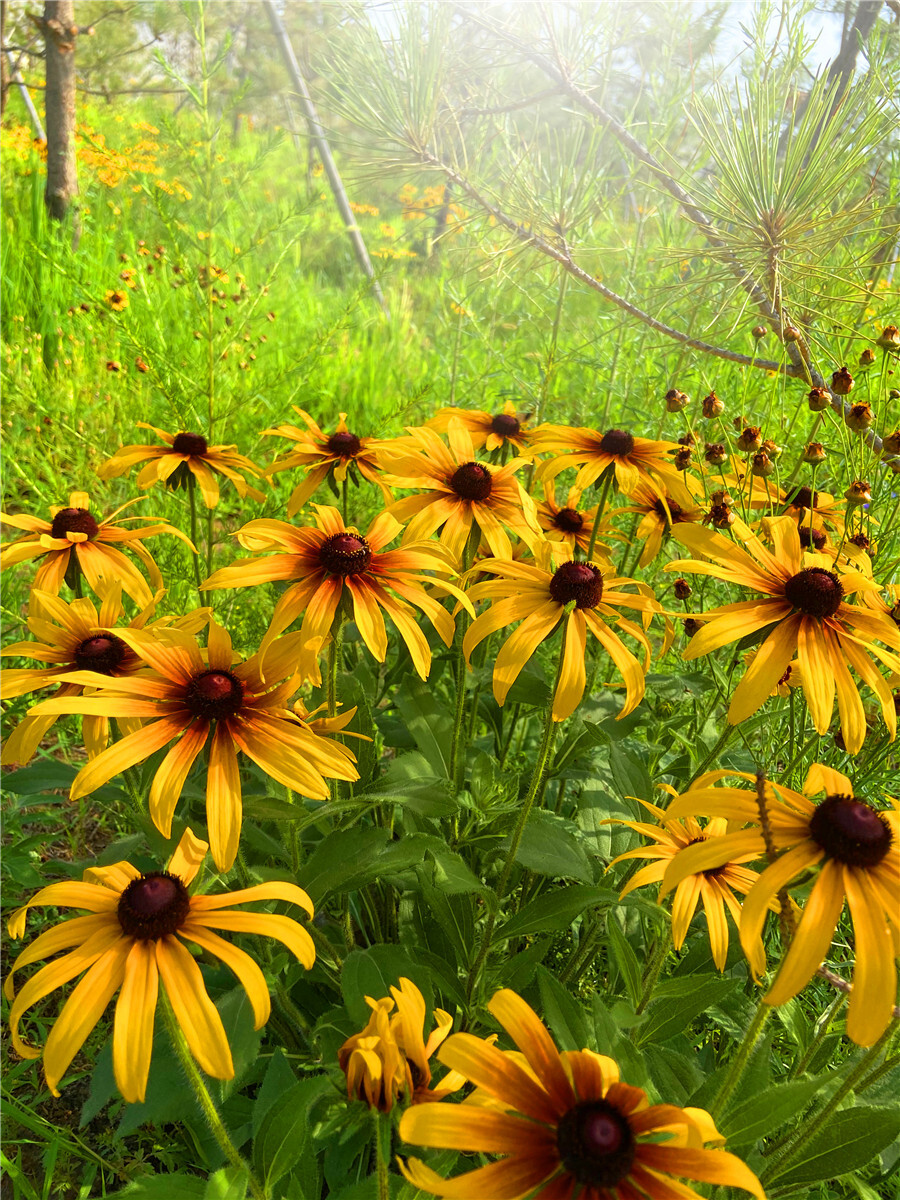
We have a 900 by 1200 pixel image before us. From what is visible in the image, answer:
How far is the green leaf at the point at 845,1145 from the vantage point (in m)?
0.82

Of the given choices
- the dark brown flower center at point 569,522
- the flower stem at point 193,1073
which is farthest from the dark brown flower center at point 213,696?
the dark brown flower center at point 569,522

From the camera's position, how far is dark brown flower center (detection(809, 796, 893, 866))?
0.62 metres

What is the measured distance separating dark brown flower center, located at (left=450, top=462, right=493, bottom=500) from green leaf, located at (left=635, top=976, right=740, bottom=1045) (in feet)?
2.33

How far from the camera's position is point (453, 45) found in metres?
1.98

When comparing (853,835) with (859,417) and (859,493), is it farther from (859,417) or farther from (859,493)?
(859,417)

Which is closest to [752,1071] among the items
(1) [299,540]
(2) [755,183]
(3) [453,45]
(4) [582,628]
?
(4) [582,628]

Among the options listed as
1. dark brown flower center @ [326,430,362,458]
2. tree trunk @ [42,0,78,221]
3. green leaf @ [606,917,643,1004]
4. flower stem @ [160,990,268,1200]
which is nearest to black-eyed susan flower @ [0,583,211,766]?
flower stem @ [160,990,268,1200]

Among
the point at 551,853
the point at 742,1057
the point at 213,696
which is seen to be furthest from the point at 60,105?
the point at 742,1057

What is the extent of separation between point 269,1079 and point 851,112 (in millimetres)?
1722

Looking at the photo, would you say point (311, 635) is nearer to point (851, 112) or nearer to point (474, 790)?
point (474, 790)

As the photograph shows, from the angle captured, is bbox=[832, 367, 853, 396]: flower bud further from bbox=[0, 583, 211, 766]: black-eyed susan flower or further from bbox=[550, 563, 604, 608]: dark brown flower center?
bbox=[0, 583, 211, 766]: black-eyed susan flower

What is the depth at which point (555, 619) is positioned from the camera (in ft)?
3.12

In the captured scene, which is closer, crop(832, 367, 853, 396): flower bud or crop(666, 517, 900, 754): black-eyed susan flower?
crop(666, 517, 900, 754): black-eyed susan flower

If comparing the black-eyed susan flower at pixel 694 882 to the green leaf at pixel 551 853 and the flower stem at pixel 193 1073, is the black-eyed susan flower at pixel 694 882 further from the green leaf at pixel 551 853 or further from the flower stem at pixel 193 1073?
the flower stem at pixel 193 1073
